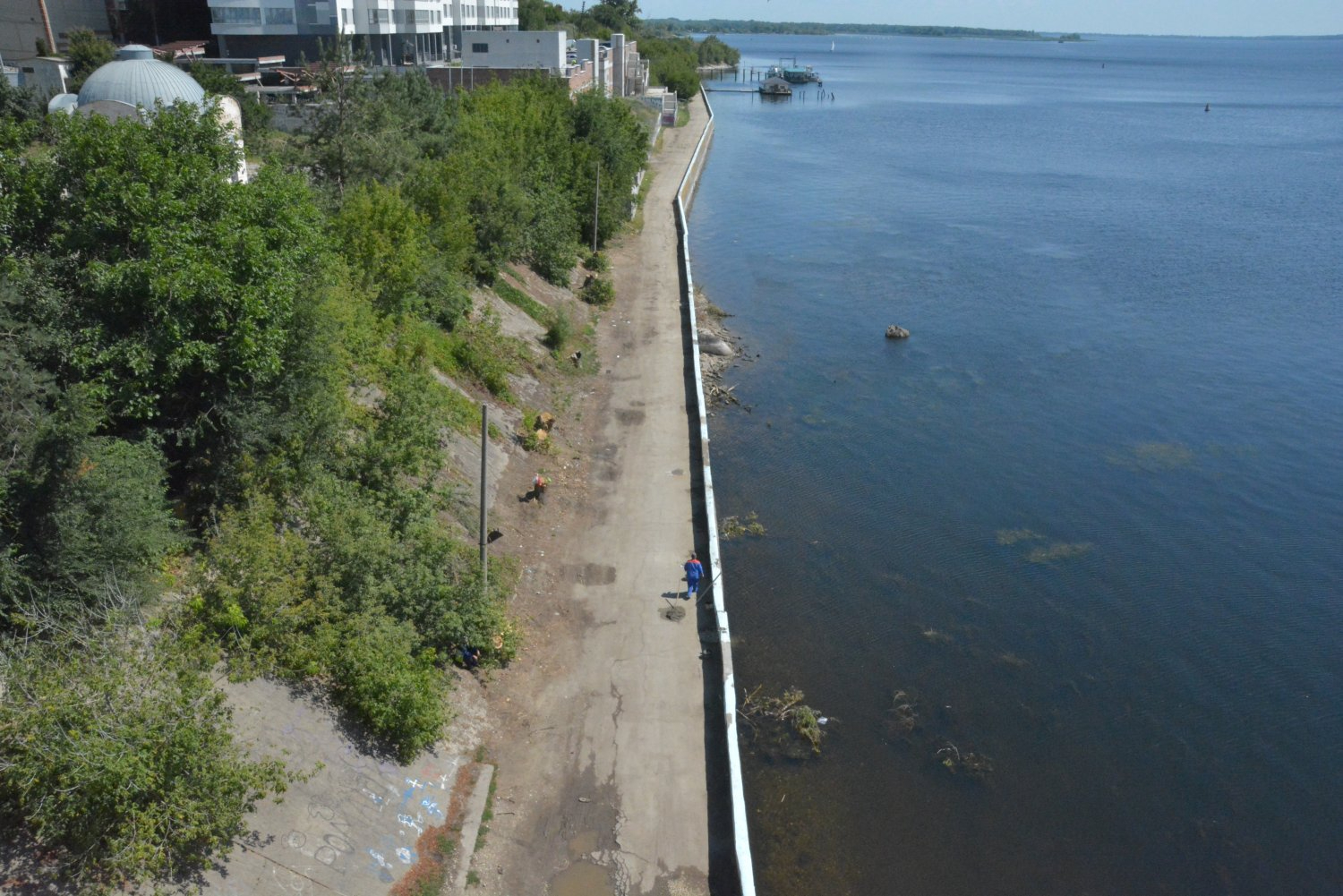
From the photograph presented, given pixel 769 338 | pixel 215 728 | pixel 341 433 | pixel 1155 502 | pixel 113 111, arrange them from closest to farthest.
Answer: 1. pixel 215 728
2. pixel 341 433
3. pixel 1155 502
4. pixel 113 111
5. pixel 769 338

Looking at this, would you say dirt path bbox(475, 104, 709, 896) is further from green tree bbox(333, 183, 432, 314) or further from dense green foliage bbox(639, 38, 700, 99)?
dense green foliage bbox(639, 38, 700, 99)

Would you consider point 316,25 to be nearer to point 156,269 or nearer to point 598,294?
point 598,294

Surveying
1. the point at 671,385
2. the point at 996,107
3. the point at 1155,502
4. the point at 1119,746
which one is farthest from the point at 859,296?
the point at 996,107

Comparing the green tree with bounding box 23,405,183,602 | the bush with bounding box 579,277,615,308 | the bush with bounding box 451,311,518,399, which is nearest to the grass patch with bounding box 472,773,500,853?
the green tree with bounding box 23,405,183,602

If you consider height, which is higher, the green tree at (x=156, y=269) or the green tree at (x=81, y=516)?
the green tree at (x=156, y=269)

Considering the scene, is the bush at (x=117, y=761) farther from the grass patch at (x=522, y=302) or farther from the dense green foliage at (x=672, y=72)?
the dense green foliage at (x=672, y=72)

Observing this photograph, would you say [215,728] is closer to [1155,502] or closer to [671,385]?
[671,385]

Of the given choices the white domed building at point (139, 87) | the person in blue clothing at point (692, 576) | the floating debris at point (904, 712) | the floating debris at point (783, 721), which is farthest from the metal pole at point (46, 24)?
the floating debris at point (904, 712)
